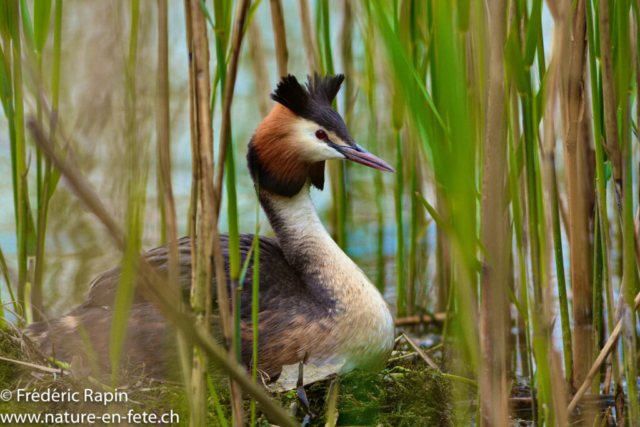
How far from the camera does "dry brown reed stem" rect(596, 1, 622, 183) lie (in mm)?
1942

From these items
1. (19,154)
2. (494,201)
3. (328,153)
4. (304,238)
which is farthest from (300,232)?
(494,201)

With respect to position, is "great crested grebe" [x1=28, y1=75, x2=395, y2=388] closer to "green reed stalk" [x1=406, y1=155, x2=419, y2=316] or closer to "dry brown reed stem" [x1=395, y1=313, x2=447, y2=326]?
"green reed stalk" [x1=406, y1=155, x2=419, y2=316]

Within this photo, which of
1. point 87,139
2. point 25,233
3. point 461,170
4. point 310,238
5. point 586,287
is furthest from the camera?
point 310,238

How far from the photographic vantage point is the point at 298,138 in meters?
3.17

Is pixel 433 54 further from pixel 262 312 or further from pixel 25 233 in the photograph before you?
pixel 25 233

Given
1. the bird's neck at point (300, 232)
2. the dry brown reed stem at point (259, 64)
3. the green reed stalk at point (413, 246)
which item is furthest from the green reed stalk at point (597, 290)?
the dry brown reed stem at point (259, 64)

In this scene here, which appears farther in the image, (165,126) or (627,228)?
(627,228)

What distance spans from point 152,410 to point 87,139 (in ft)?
3.66

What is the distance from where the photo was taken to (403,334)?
3.39 m

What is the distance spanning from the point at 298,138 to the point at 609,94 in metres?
1.51

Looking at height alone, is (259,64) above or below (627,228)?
above

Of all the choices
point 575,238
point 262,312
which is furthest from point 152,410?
point 575,238

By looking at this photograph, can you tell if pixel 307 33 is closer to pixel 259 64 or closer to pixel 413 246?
pixel 259 64

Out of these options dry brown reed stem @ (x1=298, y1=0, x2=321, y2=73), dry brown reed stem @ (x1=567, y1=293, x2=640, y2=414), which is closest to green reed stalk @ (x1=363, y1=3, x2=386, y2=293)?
dry brown reed stem @ (x1=298, y1=0, x2=321, y2=73)
